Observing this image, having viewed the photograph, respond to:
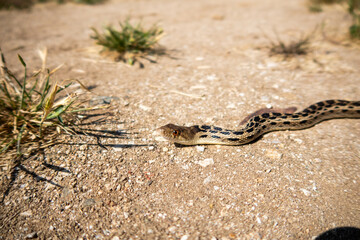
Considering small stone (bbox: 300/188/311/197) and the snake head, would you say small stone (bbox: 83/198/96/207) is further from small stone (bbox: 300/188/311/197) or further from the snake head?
small stone (bbox: 300/188/311/197)

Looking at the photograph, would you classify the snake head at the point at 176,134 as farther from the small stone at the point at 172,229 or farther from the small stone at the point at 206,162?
the small stone at the point at 172,229

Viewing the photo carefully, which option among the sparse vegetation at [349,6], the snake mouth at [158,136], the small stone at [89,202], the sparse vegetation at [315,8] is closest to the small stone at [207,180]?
the snake mouth at [158,136]

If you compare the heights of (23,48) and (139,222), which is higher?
(23,48)

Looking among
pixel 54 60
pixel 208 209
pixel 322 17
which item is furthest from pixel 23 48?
pixel 322 17

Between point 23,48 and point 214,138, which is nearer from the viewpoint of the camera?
point 214,138

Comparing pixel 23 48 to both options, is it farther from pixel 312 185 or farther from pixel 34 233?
pixel 312 185

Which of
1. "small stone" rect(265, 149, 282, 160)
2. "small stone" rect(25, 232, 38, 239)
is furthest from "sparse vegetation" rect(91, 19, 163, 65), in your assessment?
"small stone" rect(25, 232, 38, 239)
